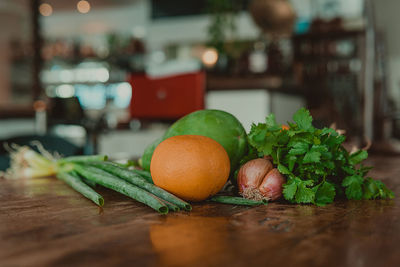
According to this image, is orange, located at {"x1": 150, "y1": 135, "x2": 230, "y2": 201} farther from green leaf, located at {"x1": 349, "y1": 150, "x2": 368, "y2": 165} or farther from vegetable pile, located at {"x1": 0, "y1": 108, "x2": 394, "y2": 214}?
green leaf, located at {"x1": 349, "y1": 150, "x2": 368, "y2": 165}

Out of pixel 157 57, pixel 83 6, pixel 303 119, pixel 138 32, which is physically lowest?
pixel 303 119

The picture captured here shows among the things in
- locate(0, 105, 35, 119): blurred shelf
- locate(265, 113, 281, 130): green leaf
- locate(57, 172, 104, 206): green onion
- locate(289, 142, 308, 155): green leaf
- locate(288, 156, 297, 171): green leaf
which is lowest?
locate(0, 105, 35, 119): blurred shelf

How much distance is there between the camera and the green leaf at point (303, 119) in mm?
595

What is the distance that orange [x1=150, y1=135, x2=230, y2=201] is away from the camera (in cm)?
54

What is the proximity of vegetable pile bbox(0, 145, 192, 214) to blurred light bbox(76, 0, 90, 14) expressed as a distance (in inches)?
307

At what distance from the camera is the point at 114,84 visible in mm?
8656

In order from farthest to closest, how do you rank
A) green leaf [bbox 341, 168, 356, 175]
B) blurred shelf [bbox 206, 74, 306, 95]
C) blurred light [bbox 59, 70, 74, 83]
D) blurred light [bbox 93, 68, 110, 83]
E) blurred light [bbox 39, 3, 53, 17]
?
1. blurred light [bbox 59, 70, 74, 83]
2. blurred light [bbox 93, 68, 110, 83]
3. blurred light [bbox 39, 3, 53, 17]
4. blurred shelf [bbox 206, 74, 306, 95]
5. green leaf [bbox 341, 168, 356, 175]

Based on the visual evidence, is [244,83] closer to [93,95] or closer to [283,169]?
[283,169]

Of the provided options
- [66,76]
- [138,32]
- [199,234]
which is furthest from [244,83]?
[66,76]

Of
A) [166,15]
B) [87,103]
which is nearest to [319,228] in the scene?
[166,15]

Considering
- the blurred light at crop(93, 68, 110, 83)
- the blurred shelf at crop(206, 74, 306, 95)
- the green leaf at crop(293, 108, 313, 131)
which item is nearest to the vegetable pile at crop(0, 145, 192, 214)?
A: the green leaf at crop(293, 108, 313, 131)

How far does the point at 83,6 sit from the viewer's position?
27.5 feet

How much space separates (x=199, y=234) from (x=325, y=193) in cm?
24

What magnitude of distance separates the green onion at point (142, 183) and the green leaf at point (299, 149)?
0.15m
